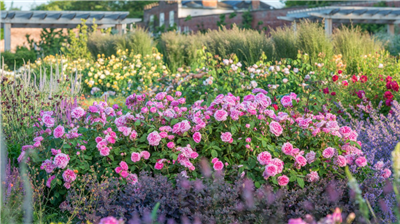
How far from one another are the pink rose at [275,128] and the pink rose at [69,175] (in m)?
1.36

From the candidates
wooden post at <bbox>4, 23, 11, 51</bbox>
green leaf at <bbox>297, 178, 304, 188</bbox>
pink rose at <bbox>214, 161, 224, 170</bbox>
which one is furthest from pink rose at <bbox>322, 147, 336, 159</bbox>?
wooden post at <bbox>4, 23, 11, 51</bbox>

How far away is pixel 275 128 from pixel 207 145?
48cm

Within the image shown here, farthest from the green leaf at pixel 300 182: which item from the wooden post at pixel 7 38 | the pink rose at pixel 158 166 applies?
the wooden post at pixel 7 38

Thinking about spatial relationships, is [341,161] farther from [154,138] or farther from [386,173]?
[154,138]

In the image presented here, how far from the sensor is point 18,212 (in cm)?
259

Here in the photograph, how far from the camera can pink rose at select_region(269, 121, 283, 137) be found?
282cm

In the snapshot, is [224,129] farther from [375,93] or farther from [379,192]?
[375,93]

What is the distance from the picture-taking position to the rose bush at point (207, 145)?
2799mm

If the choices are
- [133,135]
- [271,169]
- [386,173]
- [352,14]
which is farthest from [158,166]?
[352,14]

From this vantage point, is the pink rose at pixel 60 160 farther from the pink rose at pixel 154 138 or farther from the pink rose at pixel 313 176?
the pink rose at pixel 313 176

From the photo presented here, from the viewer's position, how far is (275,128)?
2.82m

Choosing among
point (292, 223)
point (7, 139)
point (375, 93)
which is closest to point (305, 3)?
point (375, 93)

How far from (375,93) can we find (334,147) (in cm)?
261

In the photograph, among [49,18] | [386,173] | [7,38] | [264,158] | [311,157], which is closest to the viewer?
[386,173]
